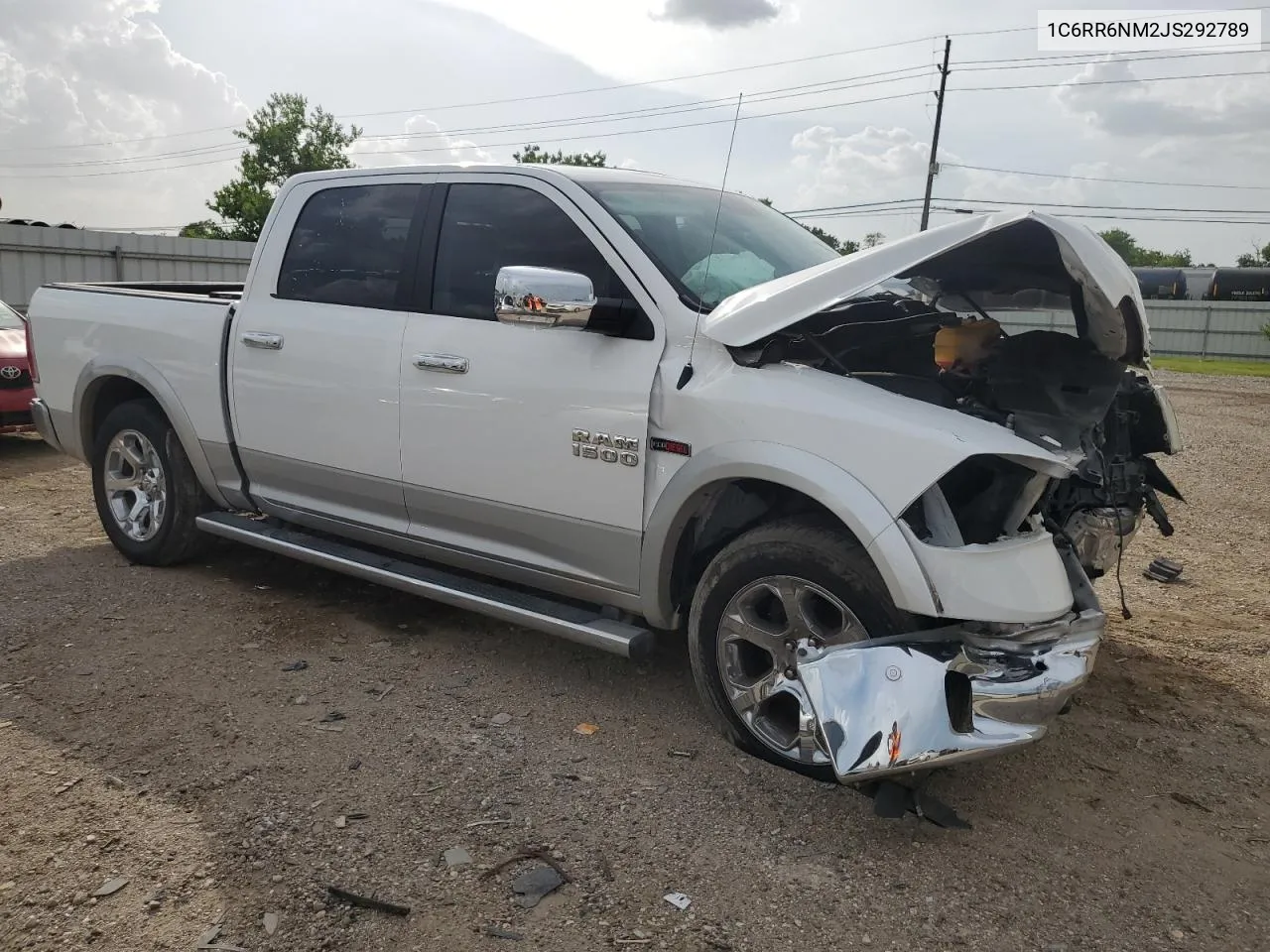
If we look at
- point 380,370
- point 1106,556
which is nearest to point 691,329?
point 380,370

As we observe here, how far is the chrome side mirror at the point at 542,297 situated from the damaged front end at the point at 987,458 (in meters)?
0.45

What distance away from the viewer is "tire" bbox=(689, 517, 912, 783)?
3227 millimetres

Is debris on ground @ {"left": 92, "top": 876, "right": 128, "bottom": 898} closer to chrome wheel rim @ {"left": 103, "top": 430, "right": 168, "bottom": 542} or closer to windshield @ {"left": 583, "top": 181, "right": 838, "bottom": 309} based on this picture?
windshield @ {"left": 583, "top": 181, "right": 838, "bottom": 309}

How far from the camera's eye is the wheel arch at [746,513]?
3092 millimetres

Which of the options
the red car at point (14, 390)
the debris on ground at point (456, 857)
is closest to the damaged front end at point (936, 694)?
the debris on ground at point (456, 857)

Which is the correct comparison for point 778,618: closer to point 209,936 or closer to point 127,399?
point 209,936

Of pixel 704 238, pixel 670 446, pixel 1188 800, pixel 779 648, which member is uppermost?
pixel 704 238

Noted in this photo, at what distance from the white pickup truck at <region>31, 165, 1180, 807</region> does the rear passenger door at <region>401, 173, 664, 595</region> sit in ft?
0.04

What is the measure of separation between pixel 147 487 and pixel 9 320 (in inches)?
237

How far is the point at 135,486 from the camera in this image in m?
5.81

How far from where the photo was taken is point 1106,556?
3.83 meters

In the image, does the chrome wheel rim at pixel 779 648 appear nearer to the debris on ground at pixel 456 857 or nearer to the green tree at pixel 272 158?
the debris on ground at pixel 456 857


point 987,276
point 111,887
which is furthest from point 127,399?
point 987,276

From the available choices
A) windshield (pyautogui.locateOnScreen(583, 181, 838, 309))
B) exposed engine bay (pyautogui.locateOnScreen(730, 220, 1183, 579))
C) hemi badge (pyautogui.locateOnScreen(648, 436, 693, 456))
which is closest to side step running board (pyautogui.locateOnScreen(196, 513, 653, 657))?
hemi badge (pyautogui.locateOnScreen(648, 436, 693, 456))
